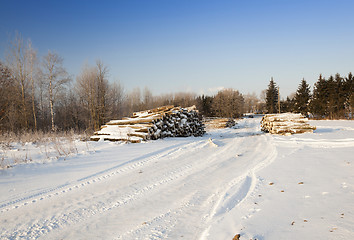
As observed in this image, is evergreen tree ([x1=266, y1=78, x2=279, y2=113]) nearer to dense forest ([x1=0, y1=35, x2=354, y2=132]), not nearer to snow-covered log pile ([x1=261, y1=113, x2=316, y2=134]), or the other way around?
dense forest ([x1=0, y1=35, x2=354, y2=132])

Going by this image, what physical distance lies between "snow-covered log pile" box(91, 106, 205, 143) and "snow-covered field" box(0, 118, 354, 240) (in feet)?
13.7

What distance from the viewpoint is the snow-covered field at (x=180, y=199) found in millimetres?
2604

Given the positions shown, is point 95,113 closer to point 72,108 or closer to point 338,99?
point 72,108

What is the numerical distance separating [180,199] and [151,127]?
7647mm

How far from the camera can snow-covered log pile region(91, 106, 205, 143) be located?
422 inches

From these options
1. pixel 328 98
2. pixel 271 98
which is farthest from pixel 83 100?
pixel 271 98

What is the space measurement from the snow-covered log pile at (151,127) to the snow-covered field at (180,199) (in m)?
4.17

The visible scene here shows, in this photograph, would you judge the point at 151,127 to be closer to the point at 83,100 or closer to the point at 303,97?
the point at 83,100

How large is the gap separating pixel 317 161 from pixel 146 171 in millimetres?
5167

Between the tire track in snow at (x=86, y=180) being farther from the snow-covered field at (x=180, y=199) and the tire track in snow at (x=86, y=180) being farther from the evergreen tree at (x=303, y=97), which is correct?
the evergreen tree at (x=303, y=97)

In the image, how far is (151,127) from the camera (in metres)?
11.2

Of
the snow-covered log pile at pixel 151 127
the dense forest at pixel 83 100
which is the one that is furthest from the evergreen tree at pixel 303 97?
the snow-covered log pile at pixel 151 127

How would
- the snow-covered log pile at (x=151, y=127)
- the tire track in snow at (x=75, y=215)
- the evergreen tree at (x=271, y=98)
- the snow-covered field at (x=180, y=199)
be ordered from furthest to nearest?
1. the evergreen tree at (x=271, y=98)
2. the snow-covered log pile at (x=151, y=127)
3. the tire track in snow at (x=75, y=215)
4. the snow-covered field at (x=180, y=199)

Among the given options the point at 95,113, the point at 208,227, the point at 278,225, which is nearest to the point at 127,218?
the point at 208,227
